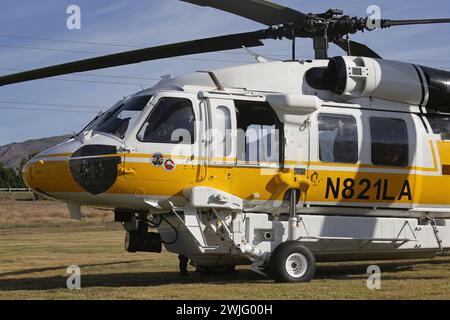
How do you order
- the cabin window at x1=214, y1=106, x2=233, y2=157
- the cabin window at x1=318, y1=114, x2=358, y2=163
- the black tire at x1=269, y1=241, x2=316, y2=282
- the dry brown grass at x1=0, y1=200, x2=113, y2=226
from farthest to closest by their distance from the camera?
the dry brown grass at x1=0, y1=200, x2=113, y2=226 < the cabin window at x1=318, y1=114, x2=358, y2=163 < the cabin window at x1=214, y1=106, x2=233, y2=157 < the black tire at x1=269, y1=241, x2=316, y2=282

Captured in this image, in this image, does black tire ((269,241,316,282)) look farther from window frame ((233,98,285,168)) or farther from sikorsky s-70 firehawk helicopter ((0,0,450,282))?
window frame ((233,98,285,168))

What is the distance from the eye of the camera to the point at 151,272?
15992mm

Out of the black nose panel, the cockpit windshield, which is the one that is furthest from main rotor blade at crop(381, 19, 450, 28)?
the black nose panel

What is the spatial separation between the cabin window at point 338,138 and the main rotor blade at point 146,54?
2075 mm

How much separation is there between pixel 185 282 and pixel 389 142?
4736mm

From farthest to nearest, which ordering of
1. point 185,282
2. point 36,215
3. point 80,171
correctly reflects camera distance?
point 36,215 < point 185,282 < point 80,171

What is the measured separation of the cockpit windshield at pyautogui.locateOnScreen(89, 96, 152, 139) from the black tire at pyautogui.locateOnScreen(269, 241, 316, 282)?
3.36 meters

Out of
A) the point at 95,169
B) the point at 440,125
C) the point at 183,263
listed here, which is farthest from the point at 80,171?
the point at 440,125

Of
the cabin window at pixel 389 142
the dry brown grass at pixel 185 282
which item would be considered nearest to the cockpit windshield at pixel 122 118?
the dry brown grass at pixel 185 282

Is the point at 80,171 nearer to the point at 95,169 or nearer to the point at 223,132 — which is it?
the point at 95,169

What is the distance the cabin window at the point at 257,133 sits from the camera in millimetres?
12891

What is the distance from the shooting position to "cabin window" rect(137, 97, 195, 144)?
40.6ft

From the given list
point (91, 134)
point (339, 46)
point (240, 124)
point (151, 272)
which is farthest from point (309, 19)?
point (151, 272)

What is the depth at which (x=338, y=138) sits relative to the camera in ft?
44.1
